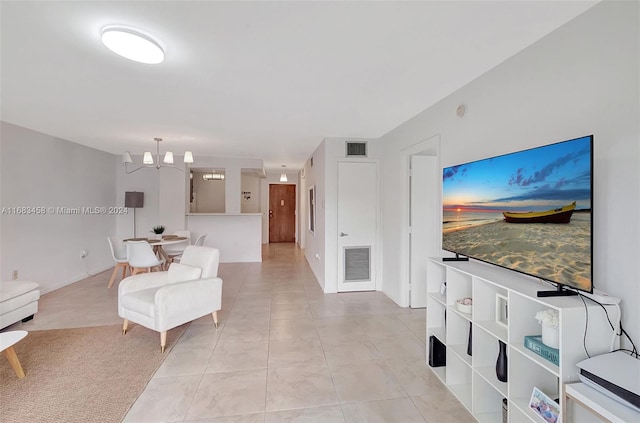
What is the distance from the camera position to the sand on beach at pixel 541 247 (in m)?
1.31

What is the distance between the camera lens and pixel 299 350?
106 inches

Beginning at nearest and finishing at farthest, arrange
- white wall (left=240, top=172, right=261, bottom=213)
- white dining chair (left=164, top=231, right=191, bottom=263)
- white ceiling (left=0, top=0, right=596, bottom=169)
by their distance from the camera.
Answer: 1. white ceiling (left=0, top=0, right=596, bottom=169)
2. white dining chair (left=164, top=231, right=191, bottom=263)
3. white wall (left=240, top=172, right=261, bottom=213)

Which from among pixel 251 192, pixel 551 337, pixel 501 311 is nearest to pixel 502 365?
pixel 501 311

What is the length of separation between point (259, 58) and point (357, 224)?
2.95 meters

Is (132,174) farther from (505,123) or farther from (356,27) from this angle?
(505,123)

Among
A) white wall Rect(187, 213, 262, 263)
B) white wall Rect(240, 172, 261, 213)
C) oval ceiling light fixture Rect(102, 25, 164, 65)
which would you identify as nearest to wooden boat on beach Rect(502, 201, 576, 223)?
oval ceiling light fixture Rect(102, 25, 164, 65)

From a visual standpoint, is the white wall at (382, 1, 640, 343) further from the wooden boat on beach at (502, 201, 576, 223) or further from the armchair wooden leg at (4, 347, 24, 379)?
the armchair wooden leg at (4, 347, 24, 379)

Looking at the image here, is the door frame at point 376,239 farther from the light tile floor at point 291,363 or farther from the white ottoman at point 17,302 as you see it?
Answer: the white ottoman at point 17,302

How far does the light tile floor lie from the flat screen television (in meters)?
1.14

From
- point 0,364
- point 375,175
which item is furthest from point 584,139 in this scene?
point 0,364

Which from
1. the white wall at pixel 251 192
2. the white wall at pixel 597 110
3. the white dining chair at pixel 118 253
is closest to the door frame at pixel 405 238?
the white wall at pixel 597 110

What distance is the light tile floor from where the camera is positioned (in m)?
1.89

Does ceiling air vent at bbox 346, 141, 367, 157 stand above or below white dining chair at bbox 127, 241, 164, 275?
above

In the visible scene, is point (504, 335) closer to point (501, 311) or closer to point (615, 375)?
point (501, 311)
